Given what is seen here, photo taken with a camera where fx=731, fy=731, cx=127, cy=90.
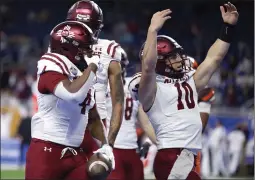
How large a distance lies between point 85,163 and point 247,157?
11880 millimetres

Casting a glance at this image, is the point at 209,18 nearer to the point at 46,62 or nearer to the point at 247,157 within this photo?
the point at 247,157

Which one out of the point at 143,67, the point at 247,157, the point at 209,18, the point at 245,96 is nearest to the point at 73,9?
the point at 143,67

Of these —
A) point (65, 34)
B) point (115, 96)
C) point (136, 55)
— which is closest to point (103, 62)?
point (115, 96)

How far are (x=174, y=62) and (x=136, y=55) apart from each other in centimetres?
1306

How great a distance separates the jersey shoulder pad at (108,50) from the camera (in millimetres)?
6398

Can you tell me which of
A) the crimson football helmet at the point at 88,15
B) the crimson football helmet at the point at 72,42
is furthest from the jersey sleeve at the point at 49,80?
the crimson football helmet at the point at 88,15

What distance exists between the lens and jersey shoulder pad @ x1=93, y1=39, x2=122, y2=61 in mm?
6398

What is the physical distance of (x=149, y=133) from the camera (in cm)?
670

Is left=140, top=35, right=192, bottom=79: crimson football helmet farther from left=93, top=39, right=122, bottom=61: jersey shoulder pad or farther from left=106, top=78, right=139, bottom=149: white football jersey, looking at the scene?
left=106, top=78, right=139, bottom=149: white football jersey

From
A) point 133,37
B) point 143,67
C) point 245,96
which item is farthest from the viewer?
point 133,37

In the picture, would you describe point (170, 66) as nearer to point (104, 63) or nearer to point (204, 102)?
point (104, 63)

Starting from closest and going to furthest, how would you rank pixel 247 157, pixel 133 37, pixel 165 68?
pixel 165 68 → pixel 247 157 → pixel 133 37

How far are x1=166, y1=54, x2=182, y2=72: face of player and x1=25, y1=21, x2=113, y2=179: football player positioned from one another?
791 millimetres

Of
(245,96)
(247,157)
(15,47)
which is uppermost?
(15,47)
